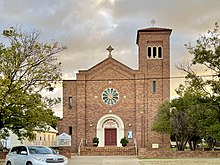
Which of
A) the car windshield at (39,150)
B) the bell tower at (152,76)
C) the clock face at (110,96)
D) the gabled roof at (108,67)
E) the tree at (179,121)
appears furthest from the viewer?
the gabled roof at (108,67)

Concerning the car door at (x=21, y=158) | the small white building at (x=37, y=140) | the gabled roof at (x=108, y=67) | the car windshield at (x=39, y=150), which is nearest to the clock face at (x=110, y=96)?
the gabled roof at (x=108, y=67)

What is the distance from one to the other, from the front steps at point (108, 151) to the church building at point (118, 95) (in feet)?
10.0

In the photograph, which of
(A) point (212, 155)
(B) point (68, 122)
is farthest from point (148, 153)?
(B) point (68, 122)

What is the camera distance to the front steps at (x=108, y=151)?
5211 cm

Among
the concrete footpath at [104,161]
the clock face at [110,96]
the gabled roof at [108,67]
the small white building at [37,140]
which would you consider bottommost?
the concrete footpath at [104,161]

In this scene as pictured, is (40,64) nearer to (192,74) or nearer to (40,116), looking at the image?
(40,116)

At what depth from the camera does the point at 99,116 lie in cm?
5791

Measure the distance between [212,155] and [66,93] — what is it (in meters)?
23.2

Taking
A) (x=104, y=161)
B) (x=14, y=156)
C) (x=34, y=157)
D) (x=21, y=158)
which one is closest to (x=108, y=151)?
(x=104, y=161)

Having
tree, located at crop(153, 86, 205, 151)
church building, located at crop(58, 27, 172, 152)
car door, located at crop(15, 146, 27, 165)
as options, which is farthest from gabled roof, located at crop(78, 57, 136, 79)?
car door, located at crop(15, 146, 27, 165)

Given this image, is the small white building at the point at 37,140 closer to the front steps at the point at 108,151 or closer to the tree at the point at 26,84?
the front steps at the point at 108,151

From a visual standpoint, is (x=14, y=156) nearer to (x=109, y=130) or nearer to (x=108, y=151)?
(x=108, y=151)

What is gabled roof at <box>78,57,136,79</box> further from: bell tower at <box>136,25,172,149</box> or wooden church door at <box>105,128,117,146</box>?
wooden church door at <box>105,128,117,146</box>

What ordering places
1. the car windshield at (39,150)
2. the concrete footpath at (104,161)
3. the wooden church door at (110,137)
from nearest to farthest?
the car windshield at (39,150)
the concrete footpath at (104,161)
the wooden church door at (110,137)
